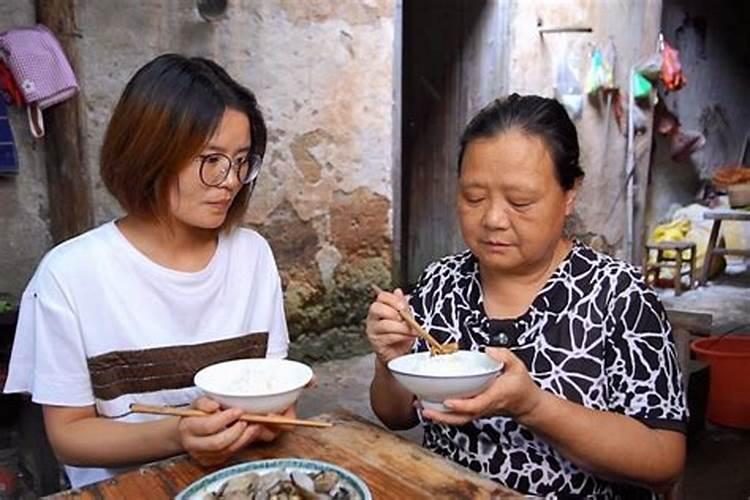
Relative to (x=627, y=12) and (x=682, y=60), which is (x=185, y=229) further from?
(x=682, y=60)

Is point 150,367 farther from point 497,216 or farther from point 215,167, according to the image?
point 497,216

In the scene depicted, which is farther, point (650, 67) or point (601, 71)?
point (650, 67)

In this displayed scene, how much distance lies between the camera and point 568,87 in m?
6.26

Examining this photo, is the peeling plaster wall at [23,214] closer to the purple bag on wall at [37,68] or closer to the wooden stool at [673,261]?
the purple bag on wall at [37,68]

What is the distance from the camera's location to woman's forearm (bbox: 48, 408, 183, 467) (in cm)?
148

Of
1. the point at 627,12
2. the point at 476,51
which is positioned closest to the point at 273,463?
the point at 476,51

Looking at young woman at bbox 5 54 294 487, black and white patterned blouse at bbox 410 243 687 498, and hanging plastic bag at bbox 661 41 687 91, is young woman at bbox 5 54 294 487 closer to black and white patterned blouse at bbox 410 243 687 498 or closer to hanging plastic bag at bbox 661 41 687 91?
black and white patterned blouse at bbox 410 243 687 498

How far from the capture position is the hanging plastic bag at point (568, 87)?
618 centimetres

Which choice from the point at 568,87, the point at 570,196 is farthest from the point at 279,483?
the point at 568,87

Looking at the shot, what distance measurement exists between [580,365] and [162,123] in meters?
1.03

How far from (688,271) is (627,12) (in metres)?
2.74

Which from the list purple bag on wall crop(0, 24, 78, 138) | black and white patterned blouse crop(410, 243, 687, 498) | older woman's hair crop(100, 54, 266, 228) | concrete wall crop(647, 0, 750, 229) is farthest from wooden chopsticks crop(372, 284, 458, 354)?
concrete wall crop(647, 0, 750, 229)

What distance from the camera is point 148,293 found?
5.49 ft

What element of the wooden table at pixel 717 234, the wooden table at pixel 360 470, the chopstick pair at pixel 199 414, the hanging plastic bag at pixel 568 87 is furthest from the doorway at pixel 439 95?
the chopstick pair at pixel 199 414
